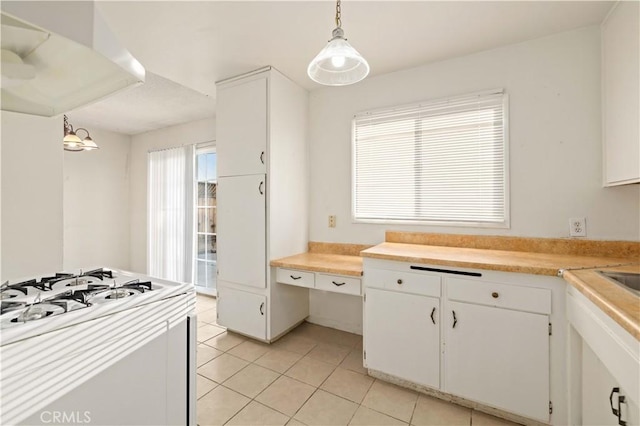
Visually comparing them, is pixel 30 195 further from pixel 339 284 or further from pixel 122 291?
pixel 339 284

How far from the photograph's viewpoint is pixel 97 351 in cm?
83

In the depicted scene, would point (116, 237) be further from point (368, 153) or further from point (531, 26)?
point (531, 26)

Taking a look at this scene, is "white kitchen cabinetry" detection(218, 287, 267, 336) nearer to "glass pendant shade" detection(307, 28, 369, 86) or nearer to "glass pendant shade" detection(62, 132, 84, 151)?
"glass pendant shade" detection(307, 28, 369, 86)

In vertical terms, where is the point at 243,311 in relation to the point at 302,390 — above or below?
above

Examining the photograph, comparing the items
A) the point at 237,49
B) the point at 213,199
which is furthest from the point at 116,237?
the point at 237,49

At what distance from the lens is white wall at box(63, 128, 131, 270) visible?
4207mm

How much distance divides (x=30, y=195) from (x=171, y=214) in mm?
2739

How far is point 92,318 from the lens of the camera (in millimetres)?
842

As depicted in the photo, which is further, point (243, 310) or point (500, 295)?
point (243, 310)

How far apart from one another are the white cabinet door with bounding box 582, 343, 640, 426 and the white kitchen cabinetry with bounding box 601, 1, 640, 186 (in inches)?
37.6

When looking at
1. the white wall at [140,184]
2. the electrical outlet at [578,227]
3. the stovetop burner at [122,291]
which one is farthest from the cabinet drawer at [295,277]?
the white wall at [140,184]

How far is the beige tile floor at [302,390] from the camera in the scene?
165 cm

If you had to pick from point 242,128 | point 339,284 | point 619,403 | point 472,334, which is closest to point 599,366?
point 619,403

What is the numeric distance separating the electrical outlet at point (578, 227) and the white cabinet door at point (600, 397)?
834mm
